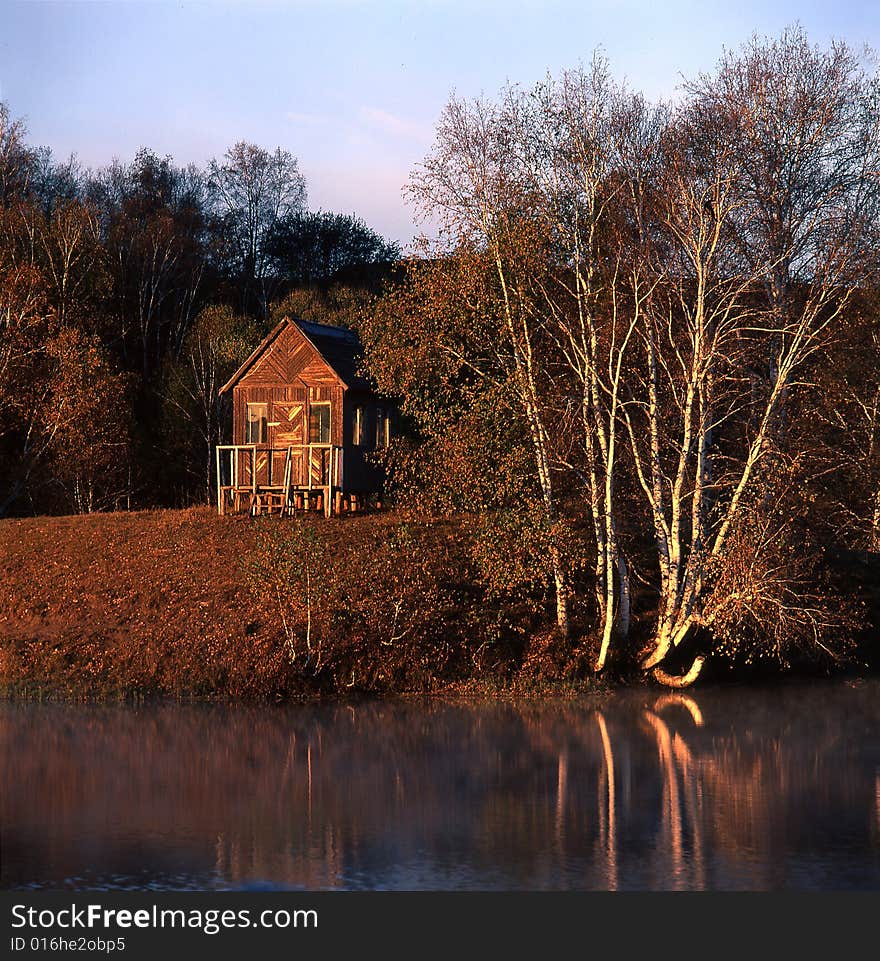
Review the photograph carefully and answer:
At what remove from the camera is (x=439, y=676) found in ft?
91.6


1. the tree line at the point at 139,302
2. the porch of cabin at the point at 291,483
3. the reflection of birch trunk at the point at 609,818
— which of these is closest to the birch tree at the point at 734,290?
the reflection of birch trunk at the point at 609,818

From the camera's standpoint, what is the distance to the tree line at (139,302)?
49.5m

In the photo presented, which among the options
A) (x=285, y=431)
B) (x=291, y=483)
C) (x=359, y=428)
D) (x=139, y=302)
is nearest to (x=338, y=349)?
(x=359, y=428)

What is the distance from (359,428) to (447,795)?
27.1 metres

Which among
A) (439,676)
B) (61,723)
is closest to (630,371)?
(439,676)

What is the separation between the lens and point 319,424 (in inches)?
1740

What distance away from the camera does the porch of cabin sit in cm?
3988

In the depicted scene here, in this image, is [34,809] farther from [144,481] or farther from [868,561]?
[144,481]

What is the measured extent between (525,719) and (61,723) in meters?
8.90

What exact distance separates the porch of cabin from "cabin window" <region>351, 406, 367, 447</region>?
60.5 inches

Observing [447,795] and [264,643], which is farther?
[264,643]

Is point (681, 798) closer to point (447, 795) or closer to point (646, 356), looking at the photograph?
point (447, 795)

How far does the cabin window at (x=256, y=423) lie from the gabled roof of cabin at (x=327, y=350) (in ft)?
4.10

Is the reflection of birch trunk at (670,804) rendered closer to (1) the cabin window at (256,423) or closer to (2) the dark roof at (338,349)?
(2) the dark roof at (338,349)
